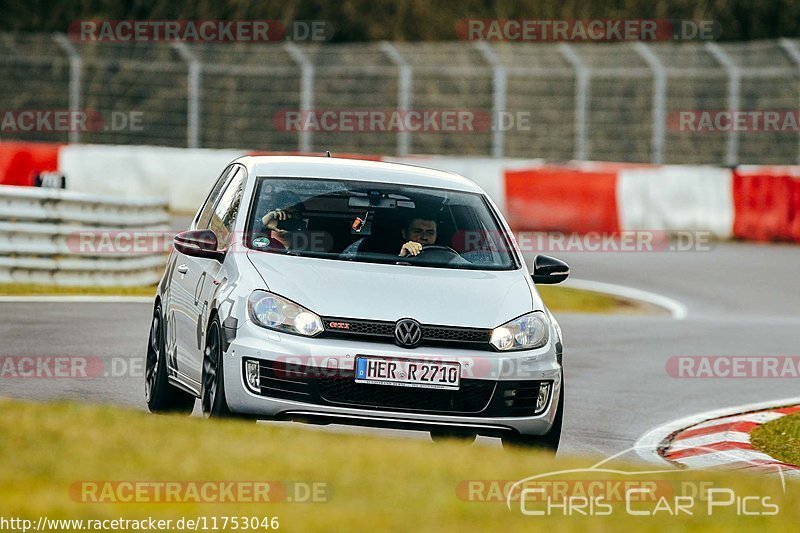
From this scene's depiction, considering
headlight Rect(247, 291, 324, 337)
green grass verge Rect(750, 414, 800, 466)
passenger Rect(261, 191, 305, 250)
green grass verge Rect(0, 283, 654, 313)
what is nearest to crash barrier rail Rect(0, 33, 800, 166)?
green grass verge Rect(0, 283, 654, 313)

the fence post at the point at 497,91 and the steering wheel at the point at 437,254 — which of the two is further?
the fence post at the point at 497,91

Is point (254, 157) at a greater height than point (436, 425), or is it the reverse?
point (254, 157)

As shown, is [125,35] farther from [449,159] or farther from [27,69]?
[449,159]

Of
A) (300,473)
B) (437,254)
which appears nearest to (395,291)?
(437,254)

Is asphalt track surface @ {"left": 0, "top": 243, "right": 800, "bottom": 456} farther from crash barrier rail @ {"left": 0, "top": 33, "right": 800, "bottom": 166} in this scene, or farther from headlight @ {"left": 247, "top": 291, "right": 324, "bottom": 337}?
crash barrier rail @ {"left": 0, "top": 33, "right": 800, "bottom": 166}

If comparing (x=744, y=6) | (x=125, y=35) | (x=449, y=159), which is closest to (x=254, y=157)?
(x=449, y=159)

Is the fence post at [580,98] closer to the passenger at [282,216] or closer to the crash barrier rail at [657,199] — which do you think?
the crash barrier rail at [657,199]

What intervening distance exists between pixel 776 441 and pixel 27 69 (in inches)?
843

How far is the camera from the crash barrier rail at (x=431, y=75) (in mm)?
28562

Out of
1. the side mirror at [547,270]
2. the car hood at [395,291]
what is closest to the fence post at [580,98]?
the side mirror at [547,270]

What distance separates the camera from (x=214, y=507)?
6.11 m

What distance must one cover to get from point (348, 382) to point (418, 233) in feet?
4.98

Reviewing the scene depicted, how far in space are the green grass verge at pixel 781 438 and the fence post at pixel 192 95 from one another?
762 inches

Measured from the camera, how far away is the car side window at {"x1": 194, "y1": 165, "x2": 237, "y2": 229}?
10.4 m
